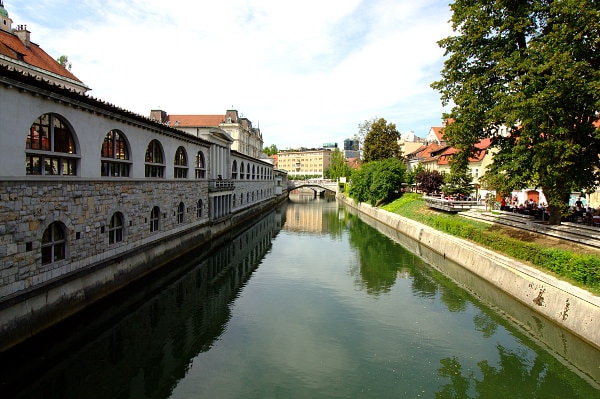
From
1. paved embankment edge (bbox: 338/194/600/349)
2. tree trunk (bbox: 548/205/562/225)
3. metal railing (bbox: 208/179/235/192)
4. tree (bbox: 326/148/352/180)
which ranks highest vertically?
tree (bbox: 326/148/352/180)

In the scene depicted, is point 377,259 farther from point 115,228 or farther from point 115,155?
point 115,155

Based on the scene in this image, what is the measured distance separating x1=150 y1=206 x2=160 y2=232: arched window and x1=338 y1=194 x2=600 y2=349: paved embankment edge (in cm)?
1901

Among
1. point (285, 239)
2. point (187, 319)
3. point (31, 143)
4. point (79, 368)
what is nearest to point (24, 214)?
point (31, 143)

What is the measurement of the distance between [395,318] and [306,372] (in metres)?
6.03

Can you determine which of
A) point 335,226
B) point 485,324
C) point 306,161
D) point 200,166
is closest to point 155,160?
point 200,166

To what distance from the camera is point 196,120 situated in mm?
81125

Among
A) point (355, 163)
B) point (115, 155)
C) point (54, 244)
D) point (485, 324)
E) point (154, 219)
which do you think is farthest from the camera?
point (355, 163)

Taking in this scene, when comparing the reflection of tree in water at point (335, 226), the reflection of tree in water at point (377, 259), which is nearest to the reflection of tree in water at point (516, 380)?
the reflection of tree in water at point (377, 259)

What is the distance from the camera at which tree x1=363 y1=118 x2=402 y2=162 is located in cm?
6475

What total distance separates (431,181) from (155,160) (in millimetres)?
31080

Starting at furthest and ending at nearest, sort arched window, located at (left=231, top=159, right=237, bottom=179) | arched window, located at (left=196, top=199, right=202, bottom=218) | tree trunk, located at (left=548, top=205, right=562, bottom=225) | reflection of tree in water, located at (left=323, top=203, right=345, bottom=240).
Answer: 1. arched window, located at (left=231, top=159, right=237, bottom=179)
2. reflection of tree in water, located at (left=323, top=203, right=345, bottom=240)
3. arched window, located at (left=196, top=199, right=202, bottom=218)
4. tree trunk, located at (left=548, top=205, right=562, bottom=225)

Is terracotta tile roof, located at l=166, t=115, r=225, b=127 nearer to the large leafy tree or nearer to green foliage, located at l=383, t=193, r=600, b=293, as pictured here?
green foliage, located at l=383, t=193, r=600, b=293

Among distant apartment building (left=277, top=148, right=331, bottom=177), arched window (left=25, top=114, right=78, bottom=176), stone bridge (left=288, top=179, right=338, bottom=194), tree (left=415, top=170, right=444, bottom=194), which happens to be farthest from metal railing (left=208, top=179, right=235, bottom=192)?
distant apartment building (left=277, top=148, right=331, bottom=177)

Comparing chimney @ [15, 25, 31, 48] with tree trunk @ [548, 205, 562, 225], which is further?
chimney @ [15, 25, 31, 48]
